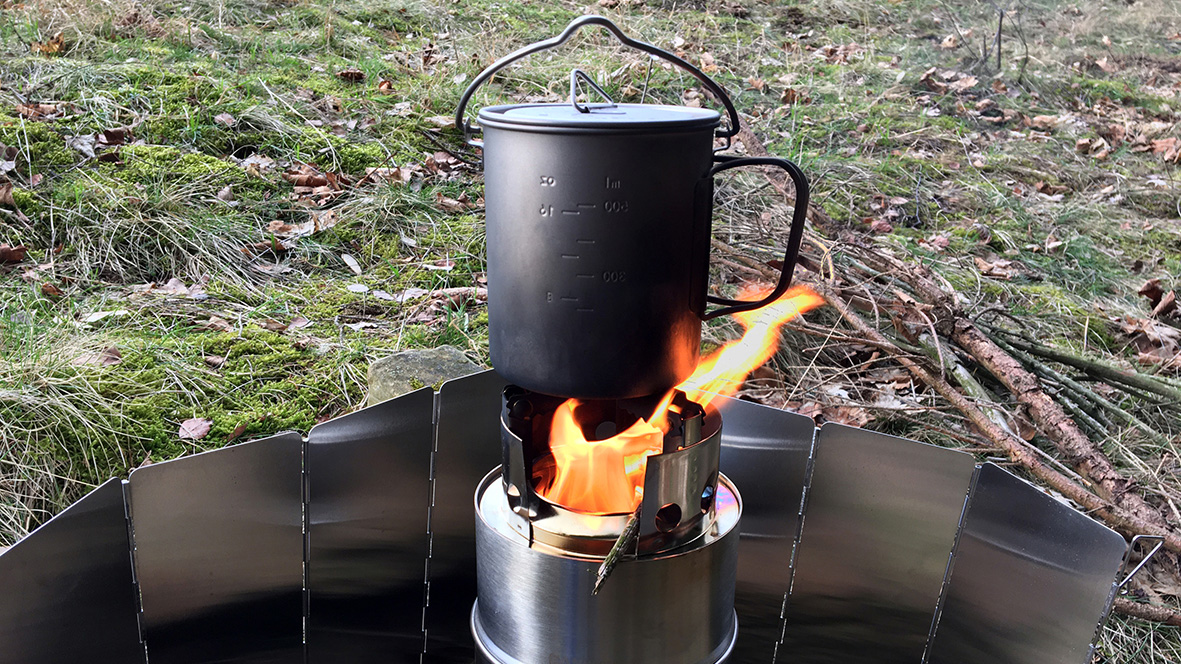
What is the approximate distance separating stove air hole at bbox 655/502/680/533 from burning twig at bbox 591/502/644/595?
5 centimetres

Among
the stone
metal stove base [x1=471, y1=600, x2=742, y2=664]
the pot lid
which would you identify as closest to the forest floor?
the stone

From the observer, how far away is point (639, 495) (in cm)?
197

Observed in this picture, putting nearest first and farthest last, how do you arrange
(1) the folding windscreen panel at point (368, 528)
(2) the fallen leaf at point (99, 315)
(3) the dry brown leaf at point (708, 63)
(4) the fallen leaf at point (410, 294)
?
(1) the folding windscreen panel at point (368, 528) → (2) the fallen leaf at point (99, 315) → (4) the fallen leaf at point (410, 294) → (3) the dry brown leaf at point (708, 63)

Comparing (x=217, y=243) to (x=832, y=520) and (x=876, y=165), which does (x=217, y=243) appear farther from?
(x=876, y=165)

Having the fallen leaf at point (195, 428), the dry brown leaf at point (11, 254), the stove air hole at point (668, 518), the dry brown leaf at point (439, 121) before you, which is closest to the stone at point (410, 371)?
the fallen leaf at point (195, 428)

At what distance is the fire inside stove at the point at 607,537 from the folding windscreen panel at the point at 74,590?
749mm

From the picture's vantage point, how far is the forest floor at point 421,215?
2.74 m

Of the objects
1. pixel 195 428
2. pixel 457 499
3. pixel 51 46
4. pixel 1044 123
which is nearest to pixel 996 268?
pixel 1044 123

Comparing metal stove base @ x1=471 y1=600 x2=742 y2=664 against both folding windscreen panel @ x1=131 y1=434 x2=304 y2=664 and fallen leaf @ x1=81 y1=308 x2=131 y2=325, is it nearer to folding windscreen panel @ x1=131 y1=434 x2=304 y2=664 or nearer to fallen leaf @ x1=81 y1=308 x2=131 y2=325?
folding windscreen panel @ x1=131 y1=434 x2=304 y2=664

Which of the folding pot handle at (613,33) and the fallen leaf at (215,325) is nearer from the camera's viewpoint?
the folding pot handle at (613,33)

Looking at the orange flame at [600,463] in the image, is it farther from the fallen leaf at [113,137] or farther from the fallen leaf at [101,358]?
the fallen leaf at [113,137]

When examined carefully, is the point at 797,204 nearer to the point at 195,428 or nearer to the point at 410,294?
the point at 195,428

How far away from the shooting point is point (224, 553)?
2.03m

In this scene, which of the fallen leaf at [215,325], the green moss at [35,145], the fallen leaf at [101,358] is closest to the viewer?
the fallen leaf at [101,358]
